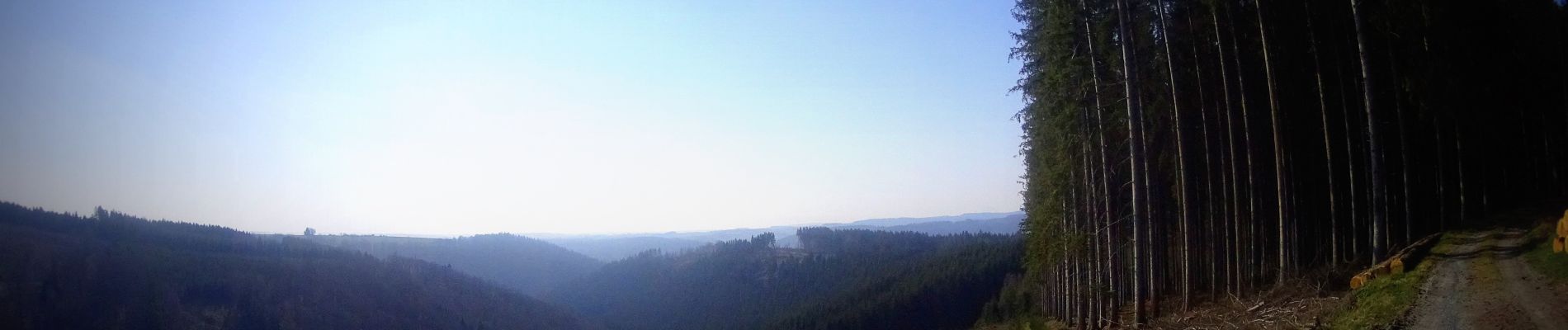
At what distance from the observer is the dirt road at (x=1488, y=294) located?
344 inches

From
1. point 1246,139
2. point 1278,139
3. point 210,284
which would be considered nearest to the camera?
point 1278,139

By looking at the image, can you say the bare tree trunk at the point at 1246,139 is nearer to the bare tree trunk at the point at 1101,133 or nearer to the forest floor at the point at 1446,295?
the forest floor at the point at 1446,295

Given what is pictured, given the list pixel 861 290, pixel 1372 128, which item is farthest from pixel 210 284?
pixel 1372 128

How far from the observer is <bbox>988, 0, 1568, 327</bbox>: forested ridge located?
15.8 metres

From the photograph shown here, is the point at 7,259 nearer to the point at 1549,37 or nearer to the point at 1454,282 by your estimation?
the point at 1454,282

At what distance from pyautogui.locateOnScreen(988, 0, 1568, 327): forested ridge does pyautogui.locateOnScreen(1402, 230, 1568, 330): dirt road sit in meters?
1.84

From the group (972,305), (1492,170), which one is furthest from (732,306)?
(1492,170)

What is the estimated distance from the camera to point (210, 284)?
94312 mm

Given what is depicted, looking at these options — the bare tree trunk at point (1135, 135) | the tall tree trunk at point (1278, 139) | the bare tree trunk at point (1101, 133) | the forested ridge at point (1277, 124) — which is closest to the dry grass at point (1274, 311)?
the bare tree trunk at point (1135, 135)

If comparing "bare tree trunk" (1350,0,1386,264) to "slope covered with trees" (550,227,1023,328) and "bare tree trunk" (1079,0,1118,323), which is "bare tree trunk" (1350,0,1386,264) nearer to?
"bare tree trunk" (1079,0,1118,323)

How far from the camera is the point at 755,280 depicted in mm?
192250

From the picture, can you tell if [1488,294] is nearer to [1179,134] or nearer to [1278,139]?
[1278,139]

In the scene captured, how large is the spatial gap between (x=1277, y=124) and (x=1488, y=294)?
248 inches

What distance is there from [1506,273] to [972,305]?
77.6 meters
